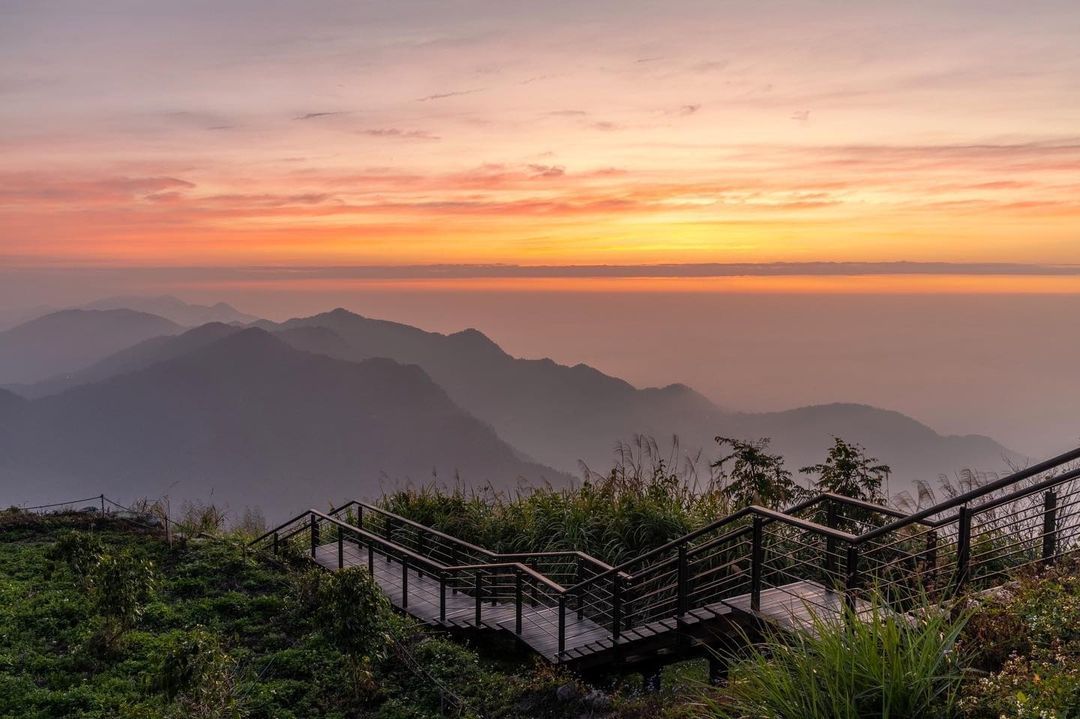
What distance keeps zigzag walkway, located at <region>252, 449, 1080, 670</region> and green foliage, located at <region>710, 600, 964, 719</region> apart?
31 cm

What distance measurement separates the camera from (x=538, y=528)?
1238 centimetres

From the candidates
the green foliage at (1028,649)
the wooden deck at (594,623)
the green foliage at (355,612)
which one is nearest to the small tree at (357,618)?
the green foliage at (355,612)

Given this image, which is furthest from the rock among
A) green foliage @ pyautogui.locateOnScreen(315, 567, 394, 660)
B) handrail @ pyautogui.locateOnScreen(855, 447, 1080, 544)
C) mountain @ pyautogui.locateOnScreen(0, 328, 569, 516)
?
mountain @ pyautogui.locateOnScreen(0, 328, 569, 516)

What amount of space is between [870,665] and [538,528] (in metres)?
7.94

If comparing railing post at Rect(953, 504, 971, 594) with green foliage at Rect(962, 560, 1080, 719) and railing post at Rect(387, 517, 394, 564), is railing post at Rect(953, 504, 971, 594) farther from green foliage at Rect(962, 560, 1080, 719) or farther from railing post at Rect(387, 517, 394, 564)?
railing post at Rect(387, 517, 394, 564)

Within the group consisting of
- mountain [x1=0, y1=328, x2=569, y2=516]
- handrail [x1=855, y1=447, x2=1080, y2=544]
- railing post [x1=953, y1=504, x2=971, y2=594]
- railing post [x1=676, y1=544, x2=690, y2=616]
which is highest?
handrail [x1=855, y1=447, x2=1080, y2=544]

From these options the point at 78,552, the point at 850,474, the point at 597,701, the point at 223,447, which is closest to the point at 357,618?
the point at 597,701

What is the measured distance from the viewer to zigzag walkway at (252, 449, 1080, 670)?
6.59 m

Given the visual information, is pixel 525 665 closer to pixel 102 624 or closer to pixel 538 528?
pixel 538 528

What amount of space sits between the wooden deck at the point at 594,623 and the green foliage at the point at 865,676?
393mm

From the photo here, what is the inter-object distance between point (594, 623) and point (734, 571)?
1.89m

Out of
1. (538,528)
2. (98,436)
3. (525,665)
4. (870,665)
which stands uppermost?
(870,665)

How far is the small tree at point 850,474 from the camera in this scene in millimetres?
12023

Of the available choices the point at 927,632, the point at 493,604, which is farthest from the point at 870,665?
the point at 493,604
